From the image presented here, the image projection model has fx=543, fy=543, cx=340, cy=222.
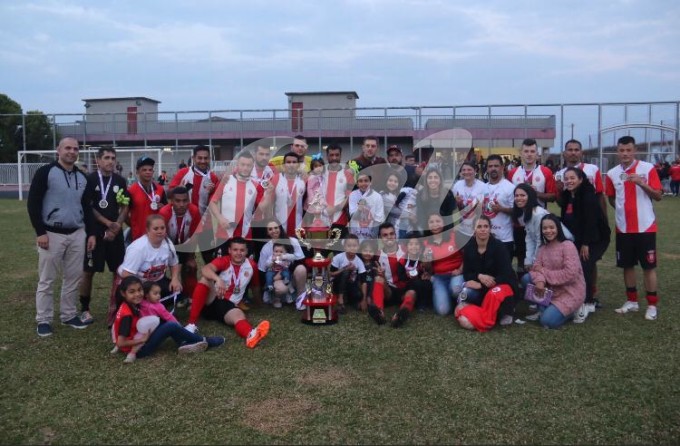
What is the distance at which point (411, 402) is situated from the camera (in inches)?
139

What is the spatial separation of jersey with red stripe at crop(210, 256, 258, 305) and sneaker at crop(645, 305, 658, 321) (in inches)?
158

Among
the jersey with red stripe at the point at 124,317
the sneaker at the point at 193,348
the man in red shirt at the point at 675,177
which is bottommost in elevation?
the sneaker at the point at 193,348

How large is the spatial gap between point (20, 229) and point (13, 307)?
859cm

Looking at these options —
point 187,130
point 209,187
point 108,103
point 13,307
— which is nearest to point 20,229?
point 13,307

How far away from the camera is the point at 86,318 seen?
5.47m

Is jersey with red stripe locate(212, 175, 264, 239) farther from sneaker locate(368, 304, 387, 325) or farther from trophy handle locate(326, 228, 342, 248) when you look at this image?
sneaker locate(368, 304, 387, 325)

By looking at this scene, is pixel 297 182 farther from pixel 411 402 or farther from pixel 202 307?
pixel 411 402

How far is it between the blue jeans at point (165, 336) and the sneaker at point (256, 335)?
0.45 meters

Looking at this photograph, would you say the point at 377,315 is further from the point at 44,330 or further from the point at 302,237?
the point at 44,330

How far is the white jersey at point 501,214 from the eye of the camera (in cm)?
595

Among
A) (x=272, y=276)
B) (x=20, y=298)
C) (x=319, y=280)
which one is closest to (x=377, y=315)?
(x=319, y=280)

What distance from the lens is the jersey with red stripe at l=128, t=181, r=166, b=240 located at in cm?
566

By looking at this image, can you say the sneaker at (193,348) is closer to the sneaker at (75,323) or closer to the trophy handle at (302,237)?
the sneaker at (75,323)

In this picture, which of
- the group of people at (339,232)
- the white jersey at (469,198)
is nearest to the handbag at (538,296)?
the group of people at (339,232)
